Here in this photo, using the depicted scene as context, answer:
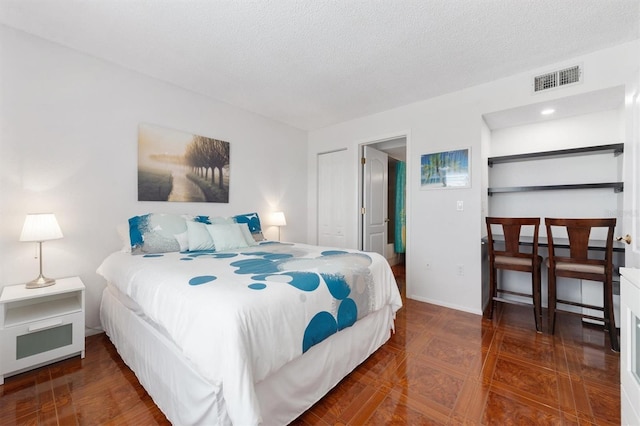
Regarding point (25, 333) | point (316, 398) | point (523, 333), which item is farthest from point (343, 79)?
point (25, 333)

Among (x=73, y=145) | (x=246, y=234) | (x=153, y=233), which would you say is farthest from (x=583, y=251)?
(x=73, y=145)

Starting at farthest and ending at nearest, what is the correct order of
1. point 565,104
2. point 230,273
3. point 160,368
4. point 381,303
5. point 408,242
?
point 408,242 < point 565,104 < point 381,303 < point 230,273 < point 160,368

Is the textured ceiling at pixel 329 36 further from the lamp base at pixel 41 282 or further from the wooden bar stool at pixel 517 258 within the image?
the lamp base at pixel 41 282

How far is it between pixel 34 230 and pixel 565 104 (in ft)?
15.0

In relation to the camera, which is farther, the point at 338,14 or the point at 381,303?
the point at 381,303

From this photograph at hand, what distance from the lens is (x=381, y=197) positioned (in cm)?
450

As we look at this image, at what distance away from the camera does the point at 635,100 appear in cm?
173

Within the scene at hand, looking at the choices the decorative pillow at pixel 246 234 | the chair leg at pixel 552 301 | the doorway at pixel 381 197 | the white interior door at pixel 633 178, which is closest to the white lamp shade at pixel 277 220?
the decorative pillow at pixel 246 234

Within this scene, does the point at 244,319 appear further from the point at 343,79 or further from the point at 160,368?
the point at 343,79

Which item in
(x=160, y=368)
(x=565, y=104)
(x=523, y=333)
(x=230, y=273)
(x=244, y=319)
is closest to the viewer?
(x=244, y=319)

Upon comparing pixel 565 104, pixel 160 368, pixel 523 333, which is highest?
pixel 565 104

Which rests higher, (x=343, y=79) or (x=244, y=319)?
(x=343, y=79)

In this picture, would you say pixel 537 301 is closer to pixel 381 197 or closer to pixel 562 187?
pixel 562 187

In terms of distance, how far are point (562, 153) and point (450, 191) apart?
1.13 m
